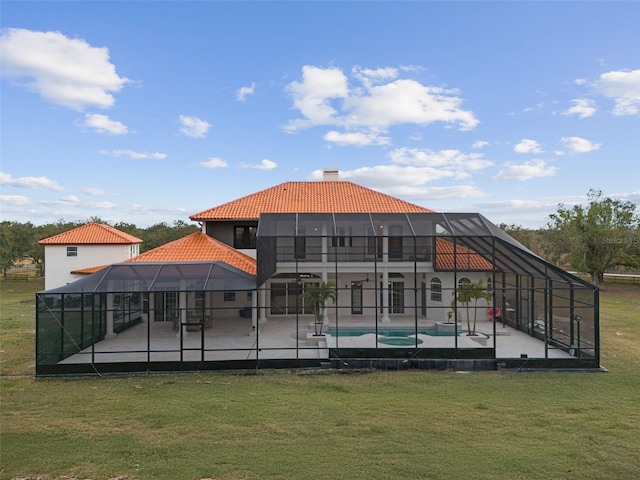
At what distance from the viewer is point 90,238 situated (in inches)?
1121

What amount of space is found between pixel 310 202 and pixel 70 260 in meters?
17.6

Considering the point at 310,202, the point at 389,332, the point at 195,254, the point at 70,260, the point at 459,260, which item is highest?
the point at 310,202

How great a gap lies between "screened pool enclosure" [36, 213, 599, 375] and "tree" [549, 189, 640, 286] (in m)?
21.5

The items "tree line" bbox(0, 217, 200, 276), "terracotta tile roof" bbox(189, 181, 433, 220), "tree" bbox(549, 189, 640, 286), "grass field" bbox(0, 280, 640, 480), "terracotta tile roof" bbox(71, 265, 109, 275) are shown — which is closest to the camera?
"grass field" bbox(0, 280, 640, 480)

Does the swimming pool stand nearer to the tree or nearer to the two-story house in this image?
the two-story house

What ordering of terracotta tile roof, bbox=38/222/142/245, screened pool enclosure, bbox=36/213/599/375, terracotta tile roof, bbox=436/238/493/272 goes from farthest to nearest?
terracotta tile roof, bbox=38/222/142/245 → terracotta tile roof, bbox=436/238/493/272 → screened pool enclosure, bbox=36/213/599/375

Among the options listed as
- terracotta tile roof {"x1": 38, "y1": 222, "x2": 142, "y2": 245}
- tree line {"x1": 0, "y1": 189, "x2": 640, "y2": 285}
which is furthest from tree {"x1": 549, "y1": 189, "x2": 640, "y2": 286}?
terracotta tile roof {"x1": 38, "y1": 222, "x2": 142, "y2": 245}

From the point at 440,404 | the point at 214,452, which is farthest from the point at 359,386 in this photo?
the point at 214,452

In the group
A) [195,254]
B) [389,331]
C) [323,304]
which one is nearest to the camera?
[323,304]

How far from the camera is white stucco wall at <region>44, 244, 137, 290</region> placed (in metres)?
28.2

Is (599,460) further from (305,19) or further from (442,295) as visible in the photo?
(305,19)

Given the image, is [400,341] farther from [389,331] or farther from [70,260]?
[70,260]

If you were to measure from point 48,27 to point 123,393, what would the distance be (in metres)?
10.5

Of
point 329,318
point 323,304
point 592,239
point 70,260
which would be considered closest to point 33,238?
point 70,260
